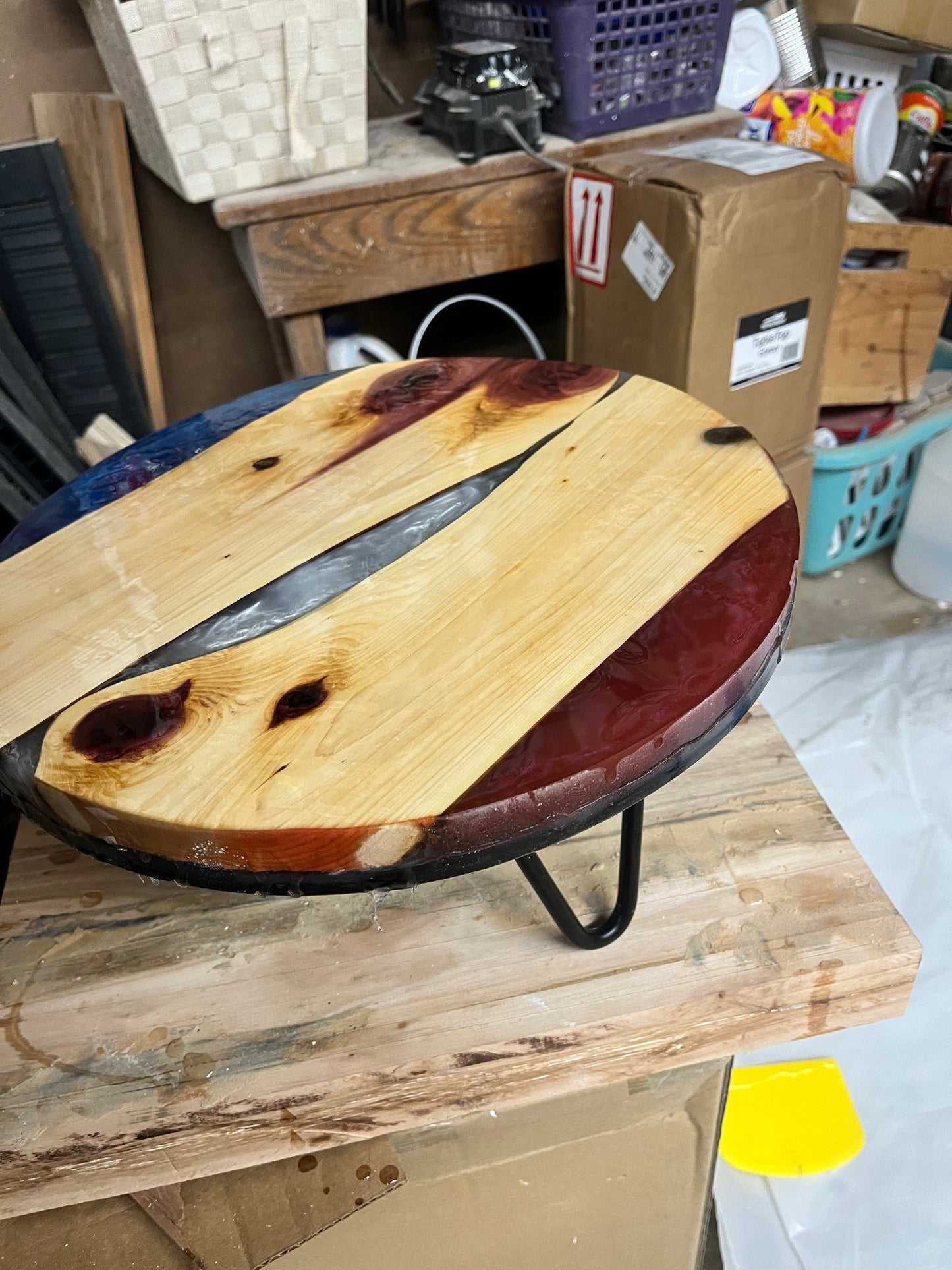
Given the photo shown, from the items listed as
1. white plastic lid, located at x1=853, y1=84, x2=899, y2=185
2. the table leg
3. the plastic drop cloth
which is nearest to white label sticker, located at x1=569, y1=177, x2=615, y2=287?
the table leg

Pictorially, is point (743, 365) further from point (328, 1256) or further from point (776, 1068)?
point (328, 1256)

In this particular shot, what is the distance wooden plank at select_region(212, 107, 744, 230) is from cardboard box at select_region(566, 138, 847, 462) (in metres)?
0.08

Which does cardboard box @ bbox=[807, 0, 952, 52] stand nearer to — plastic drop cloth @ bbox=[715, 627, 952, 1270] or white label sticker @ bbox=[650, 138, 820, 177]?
white label sticker @ bbox=[650, 138, 820, 177]

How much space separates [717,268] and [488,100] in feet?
Result: 1.29

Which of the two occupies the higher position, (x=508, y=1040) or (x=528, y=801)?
(x=528, y=801)

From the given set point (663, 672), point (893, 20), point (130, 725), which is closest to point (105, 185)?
point (130, 725)

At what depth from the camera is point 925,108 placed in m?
1.60

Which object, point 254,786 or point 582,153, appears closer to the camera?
point 254,786

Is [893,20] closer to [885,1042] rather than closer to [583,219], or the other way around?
[583,219]

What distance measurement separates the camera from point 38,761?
48 cm

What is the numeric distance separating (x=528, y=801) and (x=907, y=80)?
6.32ft

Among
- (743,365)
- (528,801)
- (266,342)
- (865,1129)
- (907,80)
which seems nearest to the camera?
(528,801)

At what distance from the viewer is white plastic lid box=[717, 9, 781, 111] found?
5.12 ft

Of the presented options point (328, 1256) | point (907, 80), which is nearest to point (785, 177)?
point (907, 80)
